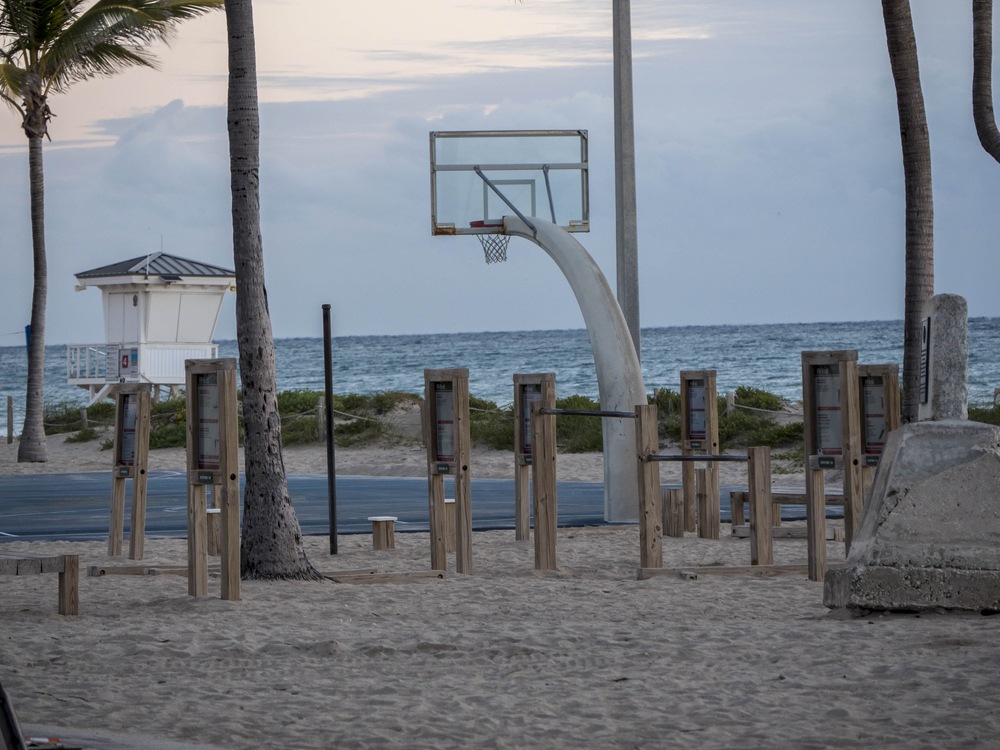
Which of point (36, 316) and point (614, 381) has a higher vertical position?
point (36, 316)

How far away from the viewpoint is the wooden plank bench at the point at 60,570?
8.56 metres

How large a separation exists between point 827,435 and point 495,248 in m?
9.64

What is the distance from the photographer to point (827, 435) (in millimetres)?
9875

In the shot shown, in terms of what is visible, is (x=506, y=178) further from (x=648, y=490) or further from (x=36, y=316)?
(x=36, y=316)

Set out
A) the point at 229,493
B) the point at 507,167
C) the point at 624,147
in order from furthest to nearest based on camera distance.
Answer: the point at 507,167 → the point at 624,147 → the point at 229,493

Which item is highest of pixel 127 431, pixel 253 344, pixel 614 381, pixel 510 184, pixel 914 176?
pixel 510 184

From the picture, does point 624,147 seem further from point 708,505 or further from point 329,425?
point 329,425

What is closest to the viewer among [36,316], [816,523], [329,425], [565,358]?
[816,523]

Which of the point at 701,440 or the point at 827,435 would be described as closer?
the point at 827,435

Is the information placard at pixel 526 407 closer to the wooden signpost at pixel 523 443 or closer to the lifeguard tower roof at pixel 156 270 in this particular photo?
the wooden signpost at pixel 523 443

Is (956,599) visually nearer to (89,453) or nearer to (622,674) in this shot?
(622,674)

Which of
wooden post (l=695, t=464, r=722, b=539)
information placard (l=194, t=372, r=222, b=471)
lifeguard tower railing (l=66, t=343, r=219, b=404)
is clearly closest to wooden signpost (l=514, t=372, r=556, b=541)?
wooden post (l=695, t=464, r=722, b=539)

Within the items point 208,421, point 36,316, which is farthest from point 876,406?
point 36,316

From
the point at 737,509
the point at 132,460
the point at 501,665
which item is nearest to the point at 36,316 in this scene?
the point at 132,460
